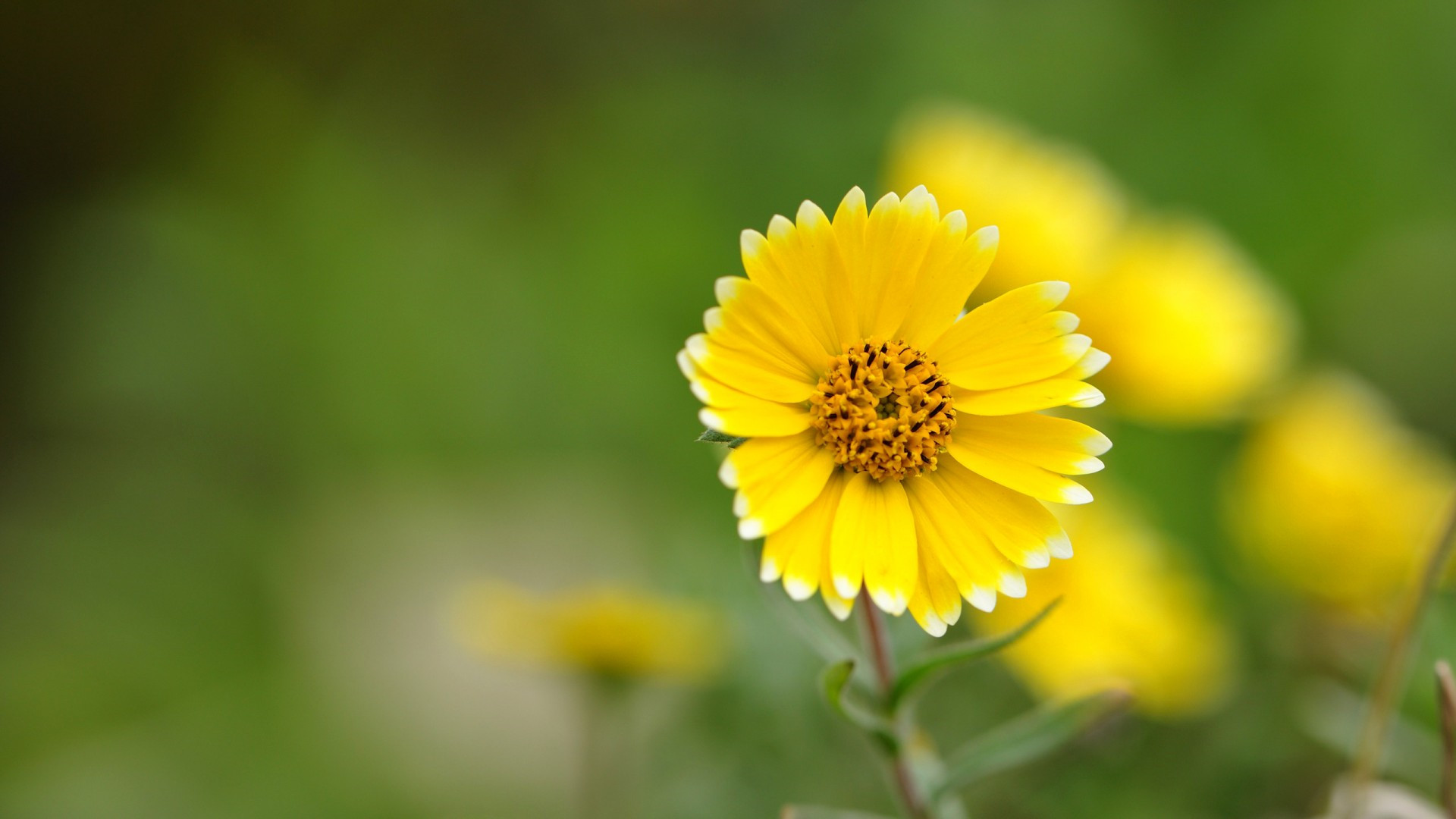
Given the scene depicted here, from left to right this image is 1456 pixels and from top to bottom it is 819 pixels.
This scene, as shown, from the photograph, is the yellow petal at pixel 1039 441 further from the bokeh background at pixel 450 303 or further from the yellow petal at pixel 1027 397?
the bokeh background at pixel 450 303

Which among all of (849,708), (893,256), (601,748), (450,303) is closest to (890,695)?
(849,708)

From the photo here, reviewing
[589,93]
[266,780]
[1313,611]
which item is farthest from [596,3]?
[1313,611]

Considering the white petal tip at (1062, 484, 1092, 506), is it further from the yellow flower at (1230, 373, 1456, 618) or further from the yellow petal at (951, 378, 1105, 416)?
the yellow flower at (1230, 373, 1456, 618)

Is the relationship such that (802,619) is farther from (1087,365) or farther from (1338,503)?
(1338,503)

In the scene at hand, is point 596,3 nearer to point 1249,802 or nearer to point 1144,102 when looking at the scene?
point 1144,102

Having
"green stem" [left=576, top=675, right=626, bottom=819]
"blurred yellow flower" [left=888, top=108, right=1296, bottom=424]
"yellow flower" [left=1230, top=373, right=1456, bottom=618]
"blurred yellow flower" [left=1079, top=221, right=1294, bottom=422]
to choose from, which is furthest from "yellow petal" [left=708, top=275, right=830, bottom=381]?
"yellow flower" [left=1230, top=373, right=1456, bottom=618]
